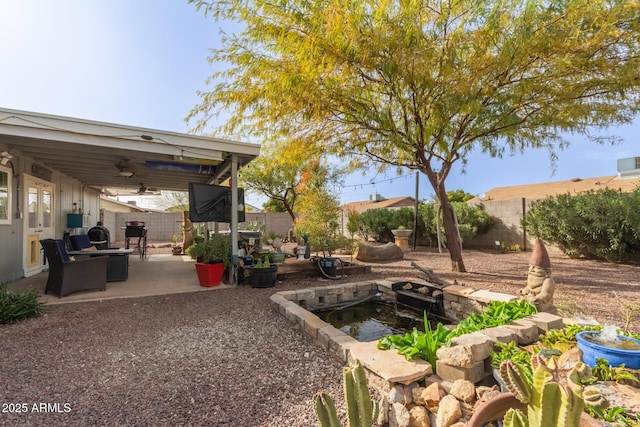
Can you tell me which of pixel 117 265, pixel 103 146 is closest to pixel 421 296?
pixel 103 146

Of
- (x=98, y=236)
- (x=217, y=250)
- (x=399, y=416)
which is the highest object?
(x=98, y=236)

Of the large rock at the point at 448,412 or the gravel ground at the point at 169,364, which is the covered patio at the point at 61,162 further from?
the large rock at the point at 448,412

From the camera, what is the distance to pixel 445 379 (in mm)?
1977

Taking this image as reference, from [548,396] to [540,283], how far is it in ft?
7.79

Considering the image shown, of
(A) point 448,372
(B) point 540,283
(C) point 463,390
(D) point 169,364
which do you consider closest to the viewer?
(C) point 463,390

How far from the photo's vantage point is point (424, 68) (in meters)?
4.55

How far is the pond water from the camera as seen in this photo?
11.9 ft

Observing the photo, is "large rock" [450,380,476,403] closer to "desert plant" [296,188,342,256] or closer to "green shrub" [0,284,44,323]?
"green shrub" [0,284,44,323]

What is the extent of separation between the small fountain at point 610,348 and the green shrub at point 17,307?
5.27m

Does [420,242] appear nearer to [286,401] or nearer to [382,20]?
[382,20]

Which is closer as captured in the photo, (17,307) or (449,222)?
(17,307)

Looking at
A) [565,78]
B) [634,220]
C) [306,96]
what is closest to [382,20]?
[306,96]

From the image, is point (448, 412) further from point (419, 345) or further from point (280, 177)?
point (280, 177)

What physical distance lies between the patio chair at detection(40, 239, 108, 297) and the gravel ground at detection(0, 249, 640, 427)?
566 mm
